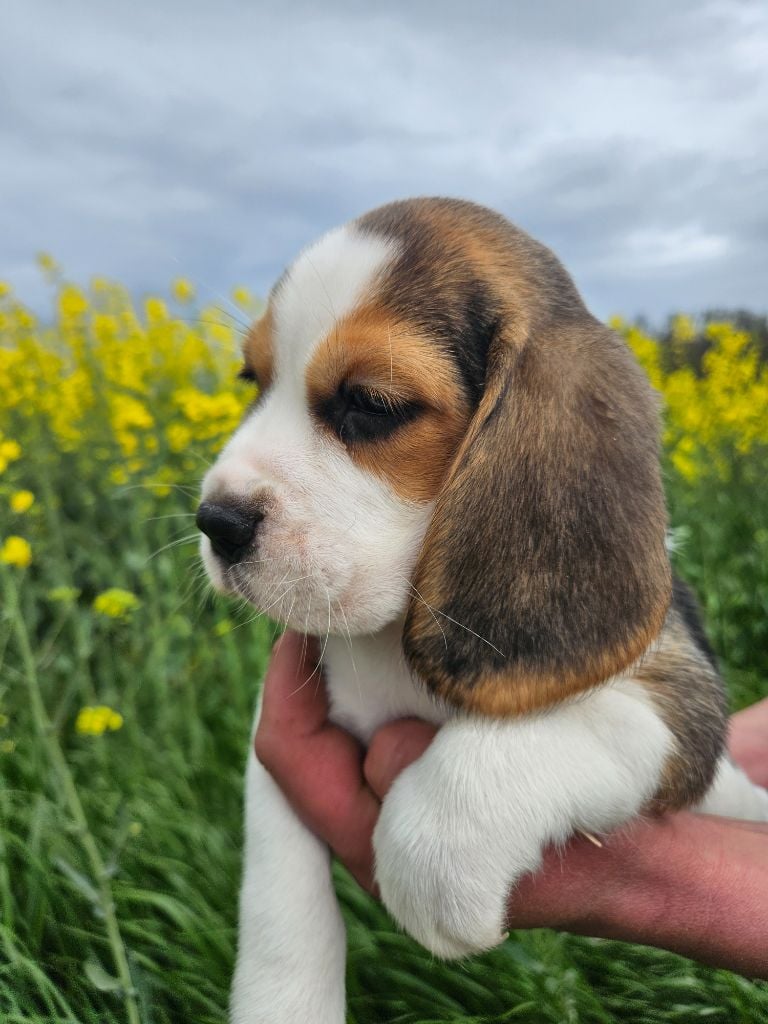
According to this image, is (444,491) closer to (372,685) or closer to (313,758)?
(372,685)

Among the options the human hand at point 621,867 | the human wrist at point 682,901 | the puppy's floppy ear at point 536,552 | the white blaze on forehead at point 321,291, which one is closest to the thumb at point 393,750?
the human hand at point 621,867

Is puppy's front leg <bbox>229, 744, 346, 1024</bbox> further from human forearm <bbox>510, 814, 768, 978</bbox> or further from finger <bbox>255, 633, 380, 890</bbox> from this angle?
human forearm <bbox>510, 814, 768, 978</bbox>

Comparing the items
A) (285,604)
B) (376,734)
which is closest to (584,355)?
(285,604)

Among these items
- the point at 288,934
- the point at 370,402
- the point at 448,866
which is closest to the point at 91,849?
the point at 288,934

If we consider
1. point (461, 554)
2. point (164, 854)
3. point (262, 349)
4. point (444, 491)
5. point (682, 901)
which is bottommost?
point (164, 854)

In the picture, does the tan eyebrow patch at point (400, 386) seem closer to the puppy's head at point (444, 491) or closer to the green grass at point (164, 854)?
the puppy's head at point (444, 491)
